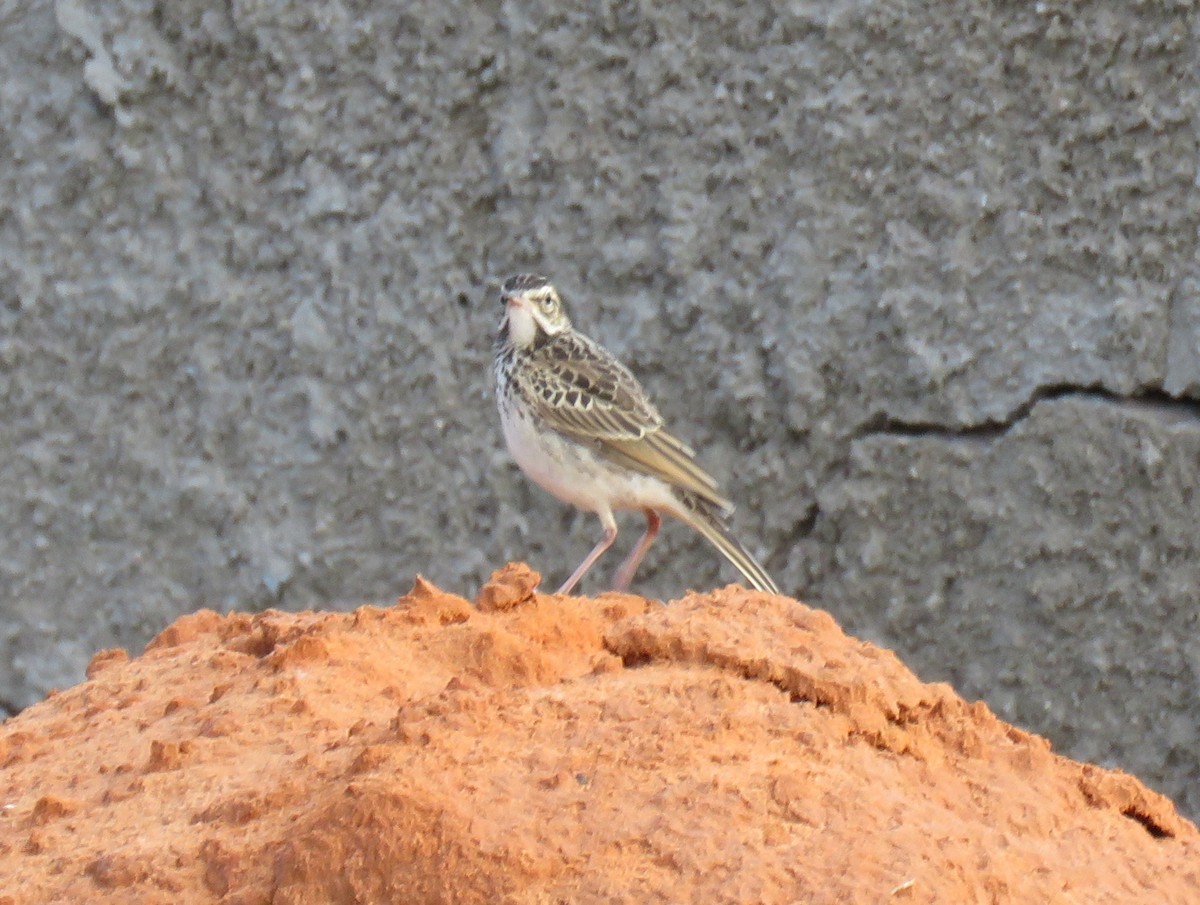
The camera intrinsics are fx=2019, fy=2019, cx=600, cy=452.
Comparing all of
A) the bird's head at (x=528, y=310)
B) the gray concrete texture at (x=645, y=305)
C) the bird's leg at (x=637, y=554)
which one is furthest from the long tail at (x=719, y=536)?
the bird's head at (x=528, y=310)

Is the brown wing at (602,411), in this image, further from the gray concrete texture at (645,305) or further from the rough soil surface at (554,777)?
the rough soil surface at (554,777)

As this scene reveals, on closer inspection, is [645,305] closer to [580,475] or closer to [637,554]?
[580,475]

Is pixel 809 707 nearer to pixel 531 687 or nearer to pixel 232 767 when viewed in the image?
pixel 531 687

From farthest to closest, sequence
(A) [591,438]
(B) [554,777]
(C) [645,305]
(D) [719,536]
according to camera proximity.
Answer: (C) [645,305] < (A) [591,438] < (D) [719,536] < (B) [554,777]

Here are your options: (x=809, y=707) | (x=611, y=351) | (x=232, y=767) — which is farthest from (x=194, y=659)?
(x=611, y=351)

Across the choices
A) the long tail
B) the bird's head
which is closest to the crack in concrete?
the long tail

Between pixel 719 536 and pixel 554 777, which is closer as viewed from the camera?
pixel 554 777

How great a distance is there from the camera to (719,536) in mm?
5684

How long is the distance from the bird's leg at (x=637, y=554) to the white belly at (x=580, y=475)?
0.39 feet

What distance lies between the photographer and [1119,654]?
5.68 meters

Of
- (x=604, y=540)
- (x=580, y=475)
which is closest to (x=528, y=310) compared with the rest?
(x=580, y=475)

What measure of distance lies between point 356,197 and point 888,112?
170 cm

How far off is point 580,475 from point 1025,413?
4.17 ft

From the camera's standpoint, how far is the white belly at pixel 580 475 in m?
5.75
